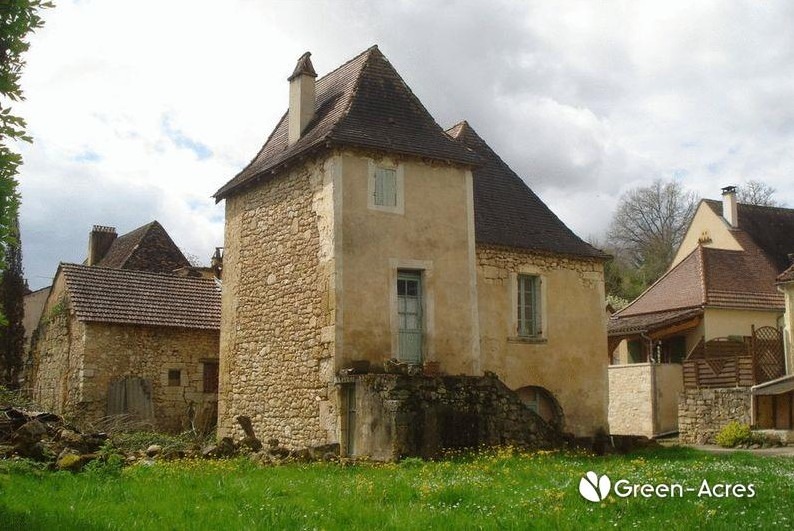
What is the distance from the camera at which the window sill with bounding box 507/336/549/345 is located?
60.2ft

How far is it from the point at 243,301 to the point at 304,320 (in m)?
2.88

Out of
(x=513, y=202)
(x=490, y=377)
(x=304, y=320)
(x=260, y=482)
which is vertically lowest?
(x=260, y=482)

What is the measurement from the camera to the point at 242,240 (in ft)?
61.2

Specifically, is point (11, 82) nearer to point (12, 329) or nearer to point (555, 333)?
point (555, 333)

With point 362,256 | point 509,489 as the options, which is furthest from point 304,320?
point 509,489

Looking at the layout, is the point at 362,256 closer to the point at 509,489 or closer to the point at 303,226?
the point at 303,226

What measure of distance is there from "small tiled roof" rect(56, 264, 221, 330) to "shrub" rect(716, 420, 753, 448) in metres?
14.2

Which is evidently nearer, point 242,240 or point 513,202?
point 242,240

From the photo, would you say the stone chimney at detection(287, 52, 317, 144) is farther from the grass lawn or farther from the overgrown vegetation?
the overgrown vegetation

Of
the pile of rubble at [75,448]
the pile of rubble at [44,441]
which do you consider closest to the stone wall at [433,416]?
the pile of rubble at [75,448]

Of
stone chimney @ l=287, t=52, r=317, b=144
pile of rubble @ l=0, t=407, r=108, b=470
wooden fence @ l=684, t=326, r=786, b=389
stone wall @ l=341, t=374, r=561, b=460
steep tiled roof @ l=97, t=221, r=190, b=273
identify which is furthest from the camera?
steep tiled roof @ l=97, t=221, r=190, b=273

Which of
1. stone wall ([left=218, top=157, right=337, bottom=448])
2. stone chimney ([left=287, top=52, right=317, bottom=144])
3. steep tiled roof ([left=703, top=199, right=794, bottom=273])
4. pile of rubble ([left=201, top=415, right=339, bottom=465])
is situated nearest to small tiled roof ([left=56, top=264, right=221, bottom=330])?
stone wall ([left=218, top=157, right=337, bottom=448])

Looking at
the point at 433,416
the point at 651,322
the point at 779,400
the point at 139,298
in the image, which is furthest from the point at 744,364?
the point at 139,298

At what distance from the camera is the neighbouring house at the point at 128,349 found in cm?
2080
